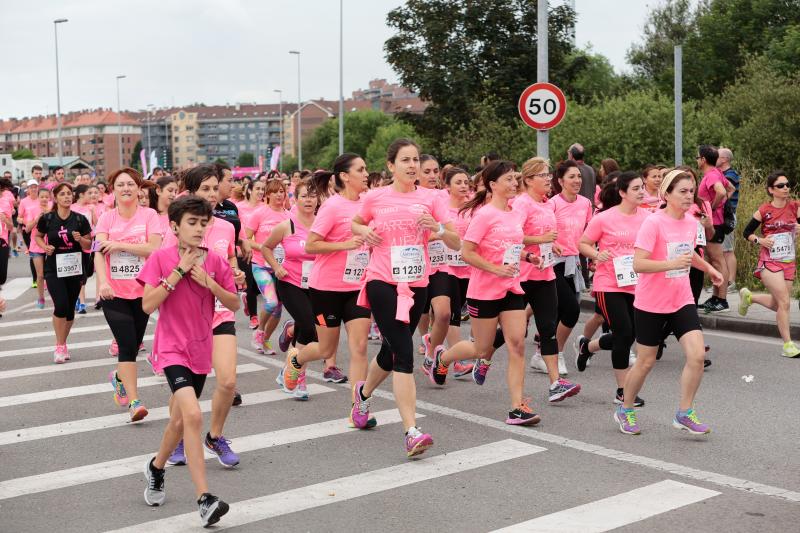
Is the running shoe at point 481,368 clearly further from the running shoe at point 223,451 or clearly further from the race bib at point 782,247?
the race bib at point 782,247

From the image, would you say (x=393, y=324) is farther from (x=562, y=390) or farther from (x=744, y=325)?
(x=744, y=325)

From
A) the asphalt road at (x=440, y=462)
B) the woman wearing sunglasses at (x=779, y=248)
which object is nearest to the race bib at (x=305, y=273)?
the asphalt road at (x=440, y=462)

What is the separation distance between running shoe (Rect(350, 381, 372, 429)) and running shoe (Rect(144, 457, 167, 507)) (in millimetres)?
2056

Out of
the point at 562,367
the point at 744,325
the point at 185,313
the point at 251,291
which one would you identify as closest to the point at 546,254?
the point at 562,367

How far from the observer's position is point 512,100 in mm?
45719

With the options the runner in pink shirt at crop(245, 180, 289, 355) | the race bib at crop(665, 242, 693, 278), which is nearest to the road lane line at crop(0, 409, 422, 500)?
the race bib at crop(665, 242, 693, 278)

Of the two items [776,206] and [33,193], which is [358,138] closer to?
[33,193]

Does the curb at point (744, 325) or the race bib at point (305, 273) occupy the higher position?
the race bib at point (305, 273)

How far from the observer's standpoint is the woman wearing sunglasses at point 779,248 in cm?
1061

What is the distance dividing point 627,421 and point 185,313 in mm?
3254

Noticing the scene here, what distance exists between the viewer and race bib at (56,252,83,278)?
434 inches

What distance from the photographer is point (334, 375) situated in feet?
32.3

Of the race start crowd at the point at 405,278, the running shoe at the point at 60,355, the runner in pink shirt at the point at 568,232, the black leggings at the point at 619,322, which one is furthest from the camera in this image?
the running shoe at the point at 60,355

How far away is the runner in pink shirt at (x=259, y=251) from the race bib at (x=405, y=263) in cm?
406
